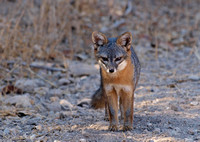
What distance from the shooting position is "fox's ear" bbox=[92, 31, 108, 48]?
4871 mm

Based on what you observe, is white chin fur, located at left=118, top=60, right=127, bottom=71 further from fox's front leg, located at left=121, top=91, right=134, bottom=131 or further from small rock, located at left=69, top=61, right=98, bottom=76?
small rock, located at left=69, top=61, right=98, bottom=76

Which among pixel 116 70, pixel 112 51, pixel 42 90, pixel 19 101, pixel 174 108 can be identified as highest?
pixel 112 51

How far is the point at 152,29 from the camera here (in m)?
11.4

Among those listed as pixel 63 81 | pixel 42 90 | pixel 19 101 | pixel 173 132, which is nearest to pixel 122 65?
pixel 173 132

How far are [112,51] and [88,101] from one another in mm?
2057

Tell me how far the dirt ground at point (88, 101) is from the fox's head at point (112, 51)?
2.87 ft

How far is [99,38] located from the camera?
491cm

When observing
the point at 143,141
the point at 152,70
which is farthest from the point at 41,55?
the point at 143,141

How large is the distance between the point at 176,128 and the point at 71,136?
1358 mm

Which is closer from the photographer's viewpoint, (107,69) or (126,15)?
(107,69)

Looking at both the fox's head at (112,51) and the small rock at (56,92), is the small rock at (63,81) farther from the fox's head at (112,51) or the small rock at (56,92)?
the fox's head at (112,51)

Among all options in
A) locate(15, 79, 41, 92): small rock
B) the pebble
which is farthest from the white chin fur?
locate(15, 79, 41, 92): small rock

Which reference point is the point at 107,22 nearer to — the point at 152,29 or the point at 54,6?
the point at 152,29

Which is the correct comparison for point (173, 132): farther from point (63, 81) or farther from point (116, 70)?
point (63, 81)
